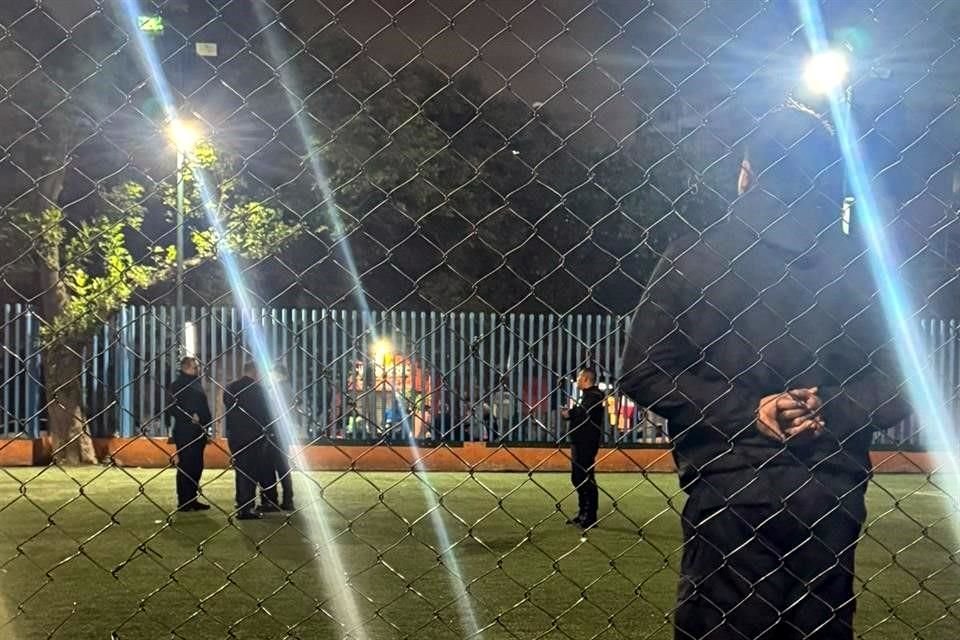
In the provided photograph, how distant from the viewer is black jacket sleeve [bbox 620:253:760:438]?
2.50 m

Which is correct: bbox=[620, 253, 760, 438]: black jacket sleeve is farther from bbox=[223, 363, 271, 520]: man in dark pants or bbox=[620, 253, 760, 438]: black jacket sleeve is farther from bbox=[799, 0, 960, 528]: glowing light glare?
bbox=[223, 363, 271, 520]: man in dark pants

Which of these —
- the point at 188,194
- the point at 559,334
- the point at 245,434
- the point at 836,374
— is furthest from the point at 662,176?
the point at 836,374

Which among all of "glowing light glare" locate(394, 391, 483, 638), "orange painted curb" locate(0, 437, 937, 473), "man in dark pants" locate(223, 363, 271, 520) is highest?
"man in dark pants" locate(223, 363, 271, 520)

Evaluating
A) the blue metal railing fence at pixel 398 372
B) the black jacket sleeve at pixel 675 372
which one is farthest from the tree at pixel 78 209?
the black jacket sleeve at pixel 675 372

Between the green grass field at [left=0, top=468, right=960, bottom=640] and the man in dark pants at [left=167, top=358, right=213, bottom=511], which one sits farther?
the man in dark pants at [left=167, top=358, right=213, bottom=511]

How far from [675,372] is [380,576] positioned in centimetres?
469

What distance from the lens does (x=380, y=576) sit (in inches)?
267

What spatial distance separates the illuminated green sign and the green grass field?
4.62 feet

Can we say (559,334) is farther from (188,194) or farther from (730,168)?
(730,168)

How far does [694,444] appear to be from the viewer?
258 cm

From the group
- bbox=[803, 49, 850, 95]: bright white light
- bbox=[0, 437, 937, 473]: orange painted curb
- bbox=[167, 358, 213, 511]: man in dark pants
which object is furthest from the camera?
bbox=[0, 437, 937, 473]: orange painted curb

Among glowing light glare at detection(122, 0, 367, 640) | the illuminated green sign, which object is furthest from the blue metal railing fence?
the illuminated green sign

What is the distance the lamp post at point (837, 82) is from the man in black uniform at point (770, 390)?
0.83 ft

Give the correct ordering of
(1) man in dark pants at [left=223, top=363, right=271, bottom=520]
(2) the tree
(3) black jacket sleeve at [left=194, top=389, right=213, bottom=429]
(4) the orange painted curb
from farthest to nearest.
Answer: (4) the orange painted curb, (3) black jacket sleeve at [left=194, top=389, right=213, bottom=429], (1) man in dark pants at [left=223, top=363, right=271, bottom=520], (2) the tree
